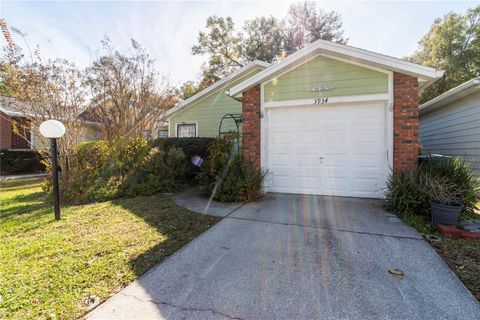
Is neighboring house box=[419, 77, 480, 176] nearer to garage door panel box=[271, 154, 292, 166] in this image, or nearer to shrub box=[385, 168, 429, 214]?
shrub box=[385, 168, 429, 214]

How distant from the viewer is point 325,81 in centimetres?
600

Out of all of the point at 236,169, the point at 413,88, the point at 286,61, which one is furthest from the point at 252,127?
the point at 413,88

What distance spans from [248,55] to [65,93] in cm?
1758

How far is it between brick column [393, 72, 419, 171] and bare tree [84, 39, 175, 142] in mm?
8179

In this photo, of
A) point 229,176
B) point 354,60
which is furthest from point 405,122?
point 229,176

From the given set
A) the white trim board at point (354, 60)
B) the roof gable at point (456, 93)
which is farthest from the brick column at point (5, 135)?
the roof gable at point (456, 93)

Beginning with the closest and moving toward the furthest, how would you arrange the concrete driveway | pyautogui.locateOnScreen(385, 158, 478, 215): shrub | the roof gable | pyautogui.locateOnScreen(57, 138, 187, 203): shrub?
the concrete driveway → pyautogui.locateOnScreen(385, 158, 478, 215): shrub → the roof gable → pyautogui.locateOnScreen(57, 138, 187, 203): shrub

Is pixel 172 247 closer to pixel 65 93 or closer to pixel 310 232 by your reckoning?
pixel 310 232

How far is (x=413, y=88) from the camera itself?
5273 millimetres

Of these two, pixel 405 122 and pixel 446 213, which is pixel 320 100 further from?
pixel 446 213

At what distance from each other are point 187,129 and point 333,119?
7.92m

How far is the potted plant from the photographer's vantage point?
3848 millimetres

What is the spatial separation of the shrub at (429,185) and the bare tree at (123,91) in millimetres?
8351

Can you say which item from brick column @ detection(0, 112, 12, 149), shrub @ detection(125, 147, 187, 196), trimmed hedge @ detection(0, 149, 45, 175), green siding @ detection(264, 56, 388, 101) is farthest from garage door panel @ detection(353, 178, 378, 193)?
brick column @ detection(0, 112, 12, 149)
